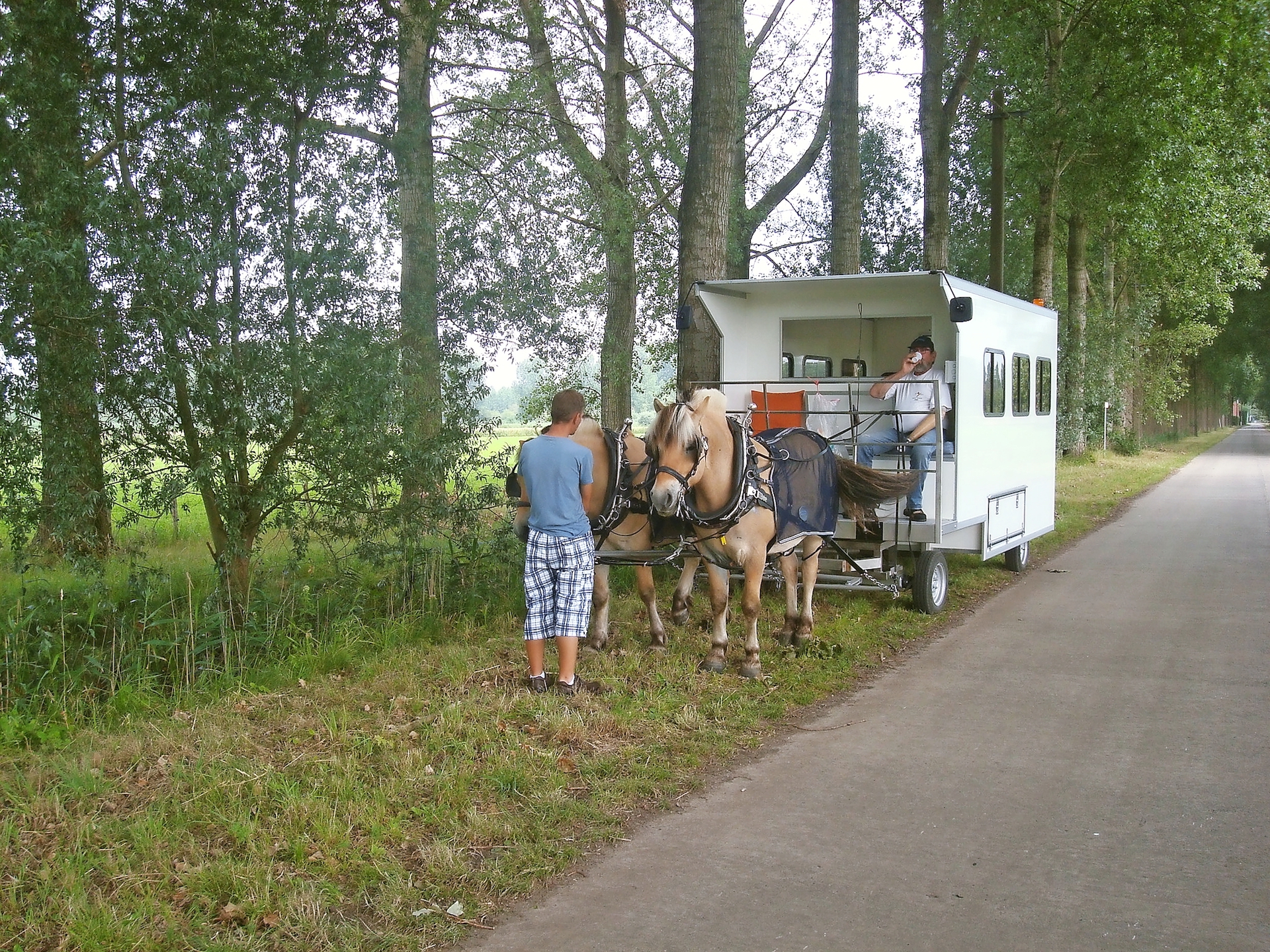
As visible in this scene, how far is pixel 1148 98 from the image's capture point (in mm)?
18016

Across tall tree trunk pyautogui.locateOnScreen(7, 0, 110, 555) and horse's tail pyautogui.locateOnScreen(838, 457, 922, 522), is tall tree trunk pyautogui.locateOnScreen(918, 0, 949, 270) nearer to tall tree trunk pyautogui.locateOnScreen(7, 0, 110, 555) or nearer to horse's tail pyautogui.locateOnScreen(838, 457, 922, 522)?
horse's tail pyautogui.locateOnScreen(838, 457, 922, 522)

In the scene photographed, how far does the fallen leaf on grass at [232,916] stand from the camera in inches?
139

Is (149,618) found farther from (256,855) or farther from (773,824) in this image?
(773,824)

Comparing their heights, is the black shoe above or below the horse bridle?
below

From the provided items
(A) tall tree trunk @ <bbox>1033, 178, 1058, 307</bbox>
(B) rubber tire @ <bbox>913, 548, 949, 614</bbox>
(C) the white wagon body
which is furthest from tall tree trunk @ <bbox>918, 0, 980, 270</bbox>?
(B) rubber tire @ <bbox>913, 548, 949, 614</bbox>

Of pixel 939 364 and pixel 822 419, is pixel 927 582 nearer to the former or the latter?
pixel 822 419

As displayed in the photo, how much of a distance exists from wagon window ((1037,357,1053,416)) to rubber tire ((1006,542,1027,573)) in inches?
64.2

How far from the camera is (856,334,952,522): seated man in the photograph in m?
8.73

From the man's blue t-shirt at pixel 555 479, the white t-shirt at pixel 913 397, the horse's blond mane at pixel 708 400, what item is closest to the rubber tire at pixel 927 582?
the white t-shirt at pixel 913 397

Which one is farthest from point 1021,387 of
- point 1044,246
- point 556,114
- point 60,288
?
point 1044,246

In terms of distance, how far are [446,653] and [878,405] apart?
15.9 feet

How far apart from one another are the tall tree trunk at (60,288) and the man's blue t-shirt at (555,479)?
Result: 119 inches

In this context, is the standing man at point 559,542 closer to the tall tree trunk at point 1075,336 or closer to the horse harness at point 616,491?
the horse harness at point 616,491

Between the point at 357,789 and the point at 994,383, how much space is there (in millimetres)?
7593
